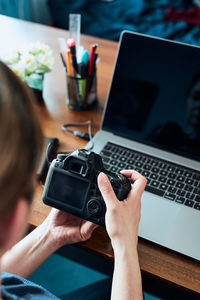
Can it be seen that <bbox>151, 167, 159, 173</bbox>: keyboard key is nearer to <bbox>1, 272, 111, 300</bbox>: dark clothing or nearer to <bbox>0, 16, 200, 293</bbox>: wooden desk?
<bbox>0, 16, 200, 293</bbox>: wooden desk

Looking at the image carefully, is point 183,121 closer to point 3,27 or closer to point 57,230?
point 57,230

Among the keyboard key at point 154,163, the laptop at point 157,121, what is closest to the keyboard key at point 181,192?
the laptop at point 157,121

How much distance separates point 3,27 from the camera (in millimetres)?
1369

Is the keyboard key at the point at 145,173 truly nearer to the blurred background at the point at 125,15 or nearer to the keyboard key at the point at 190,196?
the keyboard key at the point at 190,196

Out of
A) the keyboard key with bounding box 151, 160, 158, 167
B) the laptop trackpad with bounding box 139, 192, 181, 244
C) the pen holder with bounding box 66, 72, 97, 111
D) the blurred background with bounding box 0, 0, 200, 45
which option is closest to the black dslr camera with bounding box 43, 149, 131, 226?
the laptop trackpad with bounding box 139, 192, 181, 244

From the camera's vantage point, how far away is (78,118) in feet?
3.27

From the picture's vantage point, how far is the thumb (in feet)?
2.01

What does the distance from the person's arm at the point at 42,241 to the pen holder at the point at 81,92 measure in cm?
42

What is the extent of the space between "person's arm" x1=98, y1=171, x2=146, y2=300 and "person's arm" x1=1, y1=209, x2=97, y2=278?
11cm

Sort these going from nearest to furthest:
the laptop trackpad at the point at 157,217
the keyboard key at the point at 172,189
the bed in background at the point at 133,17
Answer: the laptop trackpad at the point at 157,217 < the keyboard key at the point at 172,189 < the bed in background at the point at 133,17

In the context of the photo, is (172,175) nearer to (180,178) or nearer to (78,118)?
(180,178)

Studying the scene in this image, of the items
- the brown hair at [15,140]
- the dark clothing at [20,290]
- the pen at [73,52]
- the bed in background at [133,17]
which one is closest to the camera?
the brown hair at [15,140]

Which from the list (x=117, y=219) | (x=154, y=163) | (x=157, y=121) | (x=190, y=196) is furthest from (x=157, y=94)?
(x=117, y=219)

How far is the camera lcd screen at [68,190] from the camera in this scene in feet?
2.17
